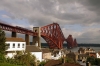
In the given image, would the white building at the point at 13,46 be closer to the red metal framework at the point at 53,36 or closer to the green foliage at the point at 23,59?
the green foliage at the point at 23,59

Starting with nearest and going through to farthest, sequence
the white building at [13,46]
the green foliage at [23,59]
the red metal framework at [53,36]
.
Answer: the green foliage at [23,59] → the white building at [13,46] → the red metal framework at [53,36]

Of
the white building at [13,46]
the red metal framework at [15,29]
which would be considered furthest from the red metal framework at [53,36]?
the white building at [13,46]

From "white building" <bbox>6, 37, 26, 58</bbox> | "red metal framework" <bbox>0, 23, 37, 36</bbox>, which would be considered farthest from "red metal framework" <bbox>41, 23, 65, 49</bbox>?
"white building" <bbox>6, 37, 26, 58</bbox>

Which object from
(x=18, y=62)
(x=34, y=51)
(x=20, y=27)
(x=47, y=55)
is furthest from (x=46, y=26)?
(x=18, y=62)

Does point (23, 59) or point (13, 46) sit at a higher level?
point (13, 46)

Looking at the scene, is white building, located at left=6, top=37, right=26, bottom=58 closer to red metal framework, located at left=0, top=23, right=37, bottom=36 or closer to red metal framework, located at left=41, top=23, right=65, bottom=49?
red metal framework, located at left=0, top=23, right=37, bottom=36

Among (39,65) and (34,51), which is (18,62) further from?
Result: (34,51)

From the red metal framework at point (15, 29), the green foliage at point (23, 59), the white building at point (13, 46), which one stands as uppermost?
the red metal framework at point (15, 29)

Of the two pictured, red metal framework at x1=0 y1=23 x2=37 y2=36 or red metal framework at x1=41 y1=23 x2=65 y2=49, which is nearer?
red metal framework at x1=0 y1=23 x2=37 y2=36

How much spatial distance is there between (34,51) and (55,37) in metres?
111

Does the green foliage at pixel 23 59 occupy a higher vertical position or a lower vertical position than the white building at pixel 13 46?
lower

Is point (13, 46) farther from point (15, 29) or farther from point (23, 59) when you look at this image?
point (15, 29)

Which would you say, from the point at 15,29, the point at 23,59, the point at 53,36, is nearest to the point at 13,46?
the point at 23,59

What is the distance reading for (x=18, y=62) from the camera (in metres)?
38.5
